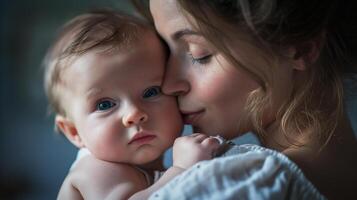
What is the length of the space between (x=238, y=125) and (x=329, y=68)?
0.61ft

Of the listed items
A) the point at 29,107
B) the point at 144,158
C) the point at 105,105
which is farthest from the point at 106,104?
the point at 29,107

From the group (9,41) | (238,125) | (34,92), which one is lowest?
(34,92)

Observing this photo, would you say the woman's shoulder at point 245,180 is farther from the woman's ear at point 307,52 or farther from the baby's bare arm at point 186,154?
the woman's ear at point 307,52

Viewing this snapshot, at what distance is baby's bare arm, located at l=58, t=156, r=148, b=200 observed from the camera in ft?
2.81

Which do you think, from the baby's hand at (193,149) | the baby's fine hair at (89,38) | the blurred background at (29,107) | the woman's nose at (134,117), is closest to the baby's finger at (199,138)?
the baby's hand at (193,149)

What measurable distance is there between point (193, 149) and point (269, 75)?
0.59 feet

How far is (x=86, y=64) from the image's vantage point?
888 mm

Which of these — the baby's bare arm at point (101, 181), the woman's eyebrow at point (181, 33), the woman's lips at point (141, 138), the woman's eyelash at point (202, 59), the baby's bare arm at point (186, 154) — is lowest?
the baby's bare arm at point (101, 181)

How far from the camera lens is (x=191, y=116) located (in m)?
0.92

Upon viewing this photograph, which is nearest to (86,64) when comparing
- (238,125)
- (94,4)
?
(238,125)

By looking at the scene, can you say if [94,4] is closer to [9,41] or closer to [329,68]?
[9,41]

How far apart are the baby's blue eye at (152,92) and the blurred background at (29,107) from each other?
2.41 feet

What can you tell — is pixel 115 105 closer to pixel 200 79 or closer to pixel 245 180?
pixel 200 79

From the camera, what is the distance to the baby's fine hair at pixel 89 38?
90 cm
